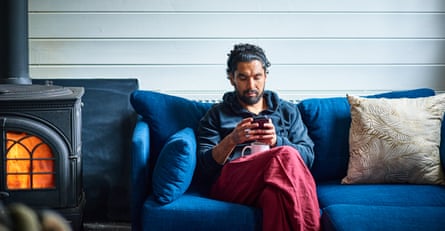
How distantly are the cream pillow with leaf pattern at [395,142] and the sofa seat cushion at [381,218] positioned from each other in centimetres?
48

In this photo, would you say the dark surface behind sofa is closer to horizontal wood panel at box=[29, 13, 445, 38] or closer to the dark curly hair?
horizontal wood panel at box=[29, 13, 445, 38]

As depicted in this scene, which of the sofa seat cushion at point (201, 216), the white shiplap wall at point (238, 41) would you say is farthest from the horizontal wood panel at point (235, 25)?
the sofa seat cushion at point (201, 216)

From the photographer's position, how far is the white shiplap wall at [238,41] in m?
3.13

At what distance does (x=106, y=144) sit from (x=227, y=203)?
39.5 inches

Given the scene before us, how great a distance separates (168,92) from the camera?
3193mm

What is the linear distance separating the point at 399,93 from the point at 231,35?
Answer: 0.88m

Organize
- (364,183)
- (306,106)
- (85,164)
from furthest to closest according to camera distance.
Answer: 1. (85,164)
2. (306,106)
3. (364,183)

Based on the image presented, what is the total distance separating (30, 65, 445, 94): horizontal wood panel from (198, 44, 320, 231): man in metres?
0.42

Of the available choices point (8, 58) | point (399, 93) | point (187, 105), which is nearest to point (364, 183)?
point (399, 93)

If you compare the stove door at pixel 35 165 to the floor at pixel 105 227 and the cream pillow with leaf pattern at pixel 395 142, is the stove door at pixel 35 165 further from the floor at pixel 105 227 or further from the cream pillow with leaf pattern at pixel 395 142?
the cream pillow with leaf pattern at pixel 395 142

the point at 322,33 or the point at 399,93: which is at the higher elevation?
the point at 322,33

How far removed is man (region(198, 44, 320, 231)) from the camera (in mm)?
2215

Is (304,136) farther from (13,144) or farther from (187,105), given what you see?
(13,144)

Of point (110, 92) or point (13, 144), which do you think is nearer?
point (13, 144)
